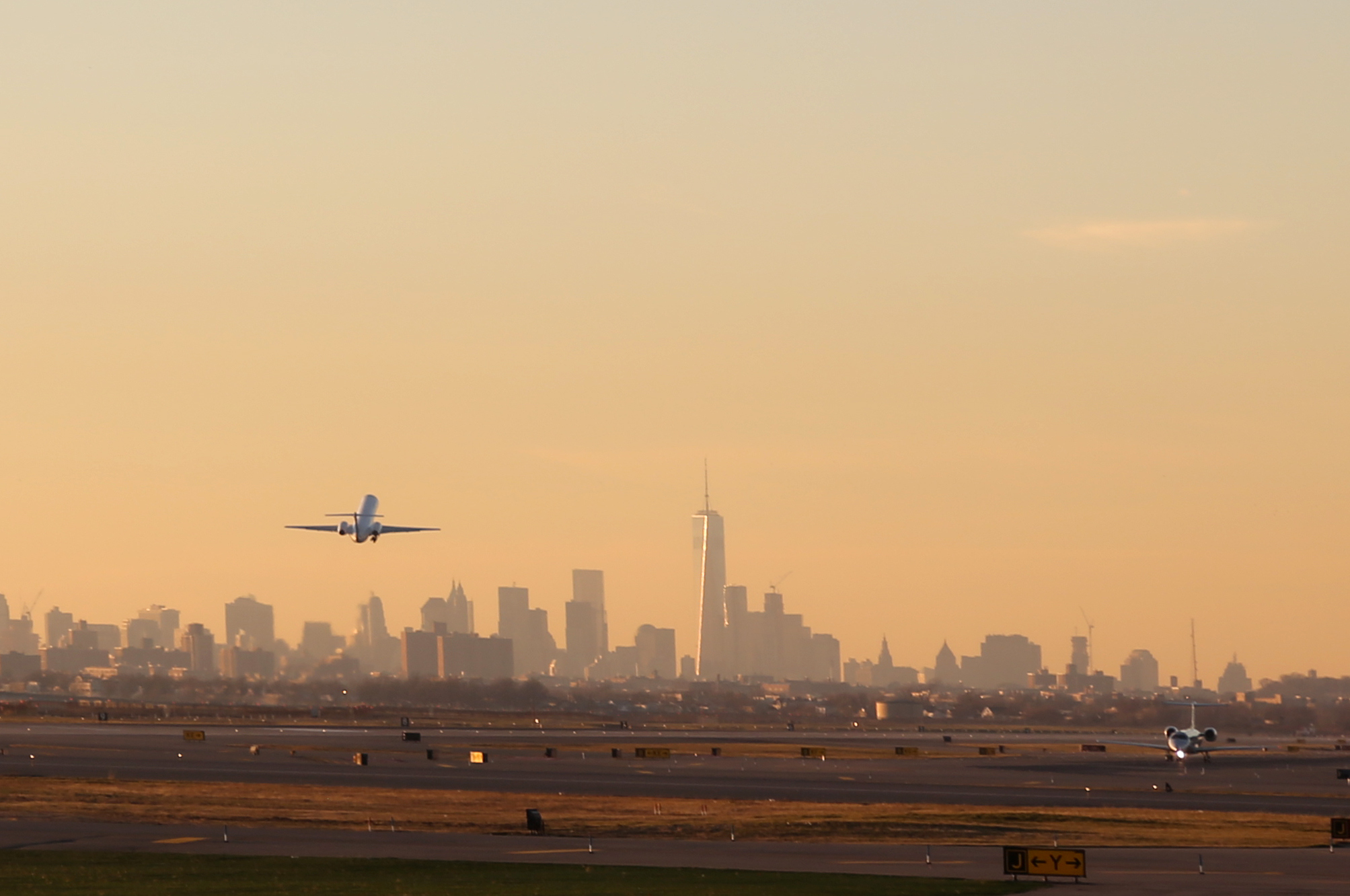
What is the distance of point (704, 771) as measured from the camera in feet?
430

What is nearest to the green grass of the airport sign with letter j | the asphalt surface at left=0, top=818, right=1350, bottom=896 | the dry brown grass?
the airport sign with letter j

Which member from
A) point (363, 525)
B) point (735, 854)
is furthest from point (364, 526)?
point (735, 854)

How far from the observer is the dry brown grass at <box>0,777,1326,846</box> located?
265 ft

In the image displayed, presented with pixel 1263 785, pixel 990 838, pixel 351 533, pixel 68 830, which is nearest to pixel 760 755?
pixel 1263 785

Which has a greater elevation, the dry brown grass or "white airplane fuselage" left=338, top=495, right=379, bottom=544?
"white airplane fuselage" left=338, top=495, right=379, bottom=544

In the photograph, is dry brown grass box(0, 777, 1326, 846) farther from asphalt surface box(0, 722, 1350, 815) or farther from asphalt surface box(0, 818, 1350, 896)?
asphalt surface box(0, 722, 1350, 815)

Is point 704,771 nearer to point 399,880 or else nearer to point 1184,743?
point 1184,743

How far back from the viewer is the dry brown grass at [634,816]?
80750 mm

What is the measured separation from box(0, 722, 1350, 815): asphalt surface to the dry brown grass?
6.00 m

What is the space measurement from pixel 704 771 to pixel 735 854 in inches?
2441

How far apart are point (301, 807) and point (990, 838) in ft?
117

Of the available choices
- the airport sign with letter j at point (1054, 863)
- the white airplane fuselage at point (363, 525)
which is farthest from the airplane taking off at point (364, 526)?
the airport sign with letter j at point (1054, 863)

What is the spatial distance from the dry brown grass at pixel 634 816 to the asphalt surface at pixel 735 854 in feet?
14.1

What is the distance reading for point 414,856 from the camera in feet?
218
